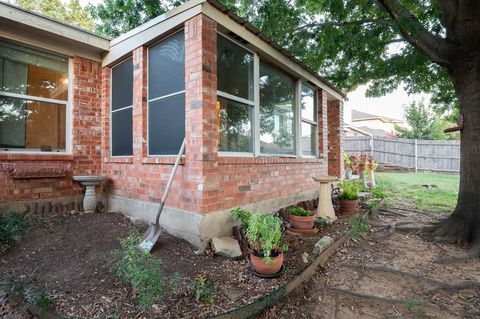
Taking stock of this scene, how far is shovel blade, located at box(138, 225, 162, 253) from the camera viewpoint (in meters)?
3.02

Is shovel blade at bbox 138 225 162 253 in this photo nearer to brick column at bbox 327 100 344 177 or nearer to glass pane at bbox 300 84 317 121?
glass pane at bbox 300 84 317 121

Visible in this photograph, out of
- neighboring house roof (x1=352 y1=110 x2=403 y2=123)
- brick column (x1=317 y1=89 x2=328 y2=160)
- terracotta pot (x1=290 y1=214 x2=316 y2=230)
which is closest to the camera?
terracotta pot (x1=290 y1=214 x2=316 y2=230)

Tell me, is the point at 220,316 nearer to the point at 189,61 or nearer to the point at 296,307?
the point at 296,307

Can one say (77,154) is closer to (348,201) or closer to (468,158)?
(348,201)

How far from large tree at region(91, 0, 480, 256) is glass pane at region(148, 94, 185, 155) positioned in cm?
398

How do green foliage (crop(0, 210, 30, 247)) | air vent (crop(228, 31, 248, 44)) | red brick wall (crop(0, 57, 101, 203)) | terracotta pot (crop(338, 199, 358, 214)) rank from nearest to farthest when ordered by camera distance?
green foliage (crop(0, 210, 30, 247)) < air vent (crop(228, 31, 248, 44)) < red brick wall (crop(0, 57, 101, 203)) < terracotta pot (crop(338, 199, 358, 214))

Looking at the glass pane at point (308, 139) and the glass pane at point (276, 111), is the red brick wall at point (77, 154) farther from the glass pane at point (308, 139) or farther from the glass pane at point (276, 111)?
the glass pane at point (308, 139)

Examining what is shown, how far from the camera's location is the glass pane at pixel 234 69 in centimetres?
378

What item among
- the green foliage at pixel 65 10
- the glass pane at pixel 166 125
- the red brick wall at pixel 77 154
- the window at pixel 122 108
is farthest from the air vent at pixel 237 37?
the green foliage at pixel 65 10

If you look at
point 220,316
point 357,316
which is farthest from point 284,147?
point 220,316

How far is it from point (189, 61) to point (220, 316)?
9.56 ft

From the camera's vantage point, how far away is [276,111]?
505 cm

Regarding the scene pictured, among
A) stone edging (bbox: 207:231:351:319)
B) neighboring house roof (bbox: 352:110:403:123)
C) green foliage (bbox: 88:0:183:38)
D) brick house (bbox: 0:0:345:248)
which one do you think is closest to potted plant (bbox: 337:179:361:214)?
brick house (bbox: 0:0:345:248)

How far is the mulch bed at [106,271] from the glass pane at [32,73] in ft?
7.32
